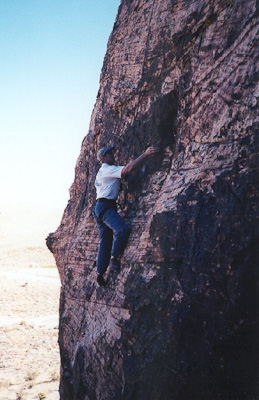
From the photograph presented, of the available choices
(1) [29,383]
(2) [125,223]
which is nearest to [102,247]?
(2) [125,223]

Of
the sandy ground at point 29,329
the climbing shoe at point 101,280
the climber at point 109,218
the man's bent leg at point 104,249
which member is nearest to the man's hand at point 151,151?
the climber at point 109,218

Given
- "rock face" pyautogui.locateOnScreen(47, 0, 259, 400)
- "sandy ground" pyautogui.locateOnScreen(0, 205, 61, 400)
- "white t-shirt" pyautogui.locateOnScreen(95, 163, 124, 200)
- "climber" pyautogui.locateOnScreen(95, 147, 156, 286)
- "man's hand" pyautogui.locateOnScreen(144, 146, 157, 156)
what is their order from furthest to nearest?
"sandy ground" pyautogui.locateOnScreen(0, 205, 61, 400) → "white t-shirt" pyautogui.locateOnScreen(95, 163, 124, 200) → "climber" pyautogui.locateOnScreen(95, 147, 156, 286) → "man's hand" pyautogui.locateOnScreen(144, 146, 157, 156) → "rock face" pyautogui.locateOnScreen(47, 0, 259, 400)

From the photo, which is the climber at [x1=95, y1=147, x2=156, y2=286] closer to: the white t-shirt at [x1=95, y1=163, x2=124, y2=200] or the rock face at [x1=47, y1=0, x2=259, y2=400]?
the white t-shirt at [x1=95, y1=163, x2=124, y2=200]

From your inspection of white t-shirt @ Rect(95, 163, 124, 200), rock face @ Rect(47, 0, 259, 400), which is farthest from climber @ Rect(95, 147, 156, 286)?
rock face @ Rect(47, 0, 259, 400)

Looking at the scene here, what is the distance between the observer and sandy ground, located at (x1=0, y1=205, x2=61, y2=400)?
9.49m

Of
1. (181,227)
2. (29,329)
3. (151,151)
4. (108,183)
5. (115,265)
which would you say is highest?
(151,151)

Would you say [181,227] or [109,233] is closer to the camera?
[181,227]

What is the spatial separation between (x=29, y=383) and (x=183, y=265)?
25.2 feet

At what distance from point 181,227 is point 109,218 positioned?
1.32 m

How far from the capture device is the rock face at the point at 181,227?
12.7ft

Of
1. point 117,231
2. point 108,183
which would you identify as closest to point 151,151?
point 108,183

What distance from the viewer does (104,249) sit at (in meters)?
5.46

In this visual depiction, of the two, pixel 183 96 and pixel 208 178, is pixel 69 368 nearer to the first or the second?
pixel 208 178

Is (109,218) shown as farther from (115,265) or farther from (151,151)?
(151,151)
